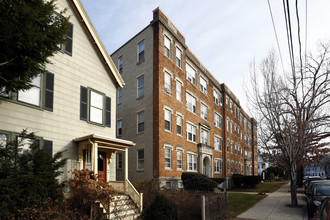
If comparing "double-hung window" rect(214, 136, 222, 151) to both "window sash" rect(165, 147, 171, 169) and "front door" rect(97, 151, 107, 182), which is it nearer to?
"window sash" rect(165, 147, 171, 169)

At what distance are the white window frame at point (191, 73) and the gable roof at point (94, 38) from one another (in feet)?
37.9

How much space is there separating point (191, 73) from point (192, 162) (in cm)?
872

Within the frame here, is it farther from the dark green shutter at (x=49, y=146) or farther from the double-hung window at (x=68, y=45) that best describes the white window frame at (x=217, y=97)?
the dark green shutter at (x=49, y=146)

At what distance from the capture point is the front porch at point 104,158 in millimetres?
13156

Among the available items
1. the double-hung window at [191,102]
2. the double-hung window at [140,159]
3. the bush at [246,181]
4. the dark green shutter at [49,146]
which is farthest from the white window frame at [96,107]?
the bush at [246,181]

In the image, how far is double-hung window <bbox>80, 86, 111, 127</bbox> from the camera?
582 inches

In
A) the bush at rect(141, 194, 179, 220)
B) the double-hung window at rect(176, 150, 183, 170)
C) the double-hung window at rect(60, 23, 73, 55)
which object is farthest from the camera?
the double-hung window at rect(176, 150, 183, 170)

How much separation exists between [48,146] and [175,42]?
15.8 meters

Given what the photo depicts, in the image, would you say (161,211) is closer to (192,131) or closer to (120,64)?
(192,131)

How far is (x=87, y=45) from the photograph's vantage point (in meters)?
15.8

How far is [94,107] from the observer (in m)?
15.5

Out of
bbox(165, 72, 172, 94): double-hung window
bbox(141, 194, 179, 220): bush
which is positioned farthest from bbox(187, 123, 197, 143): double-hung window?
bbox(141, 194, 179, 220): bush

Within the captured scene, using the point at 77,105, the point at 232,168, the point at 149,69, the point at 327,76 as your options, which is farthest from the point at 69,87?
the point at 232,168

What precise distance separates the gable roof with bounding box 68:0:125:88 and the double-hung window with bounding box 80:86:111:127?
1.47 meters
